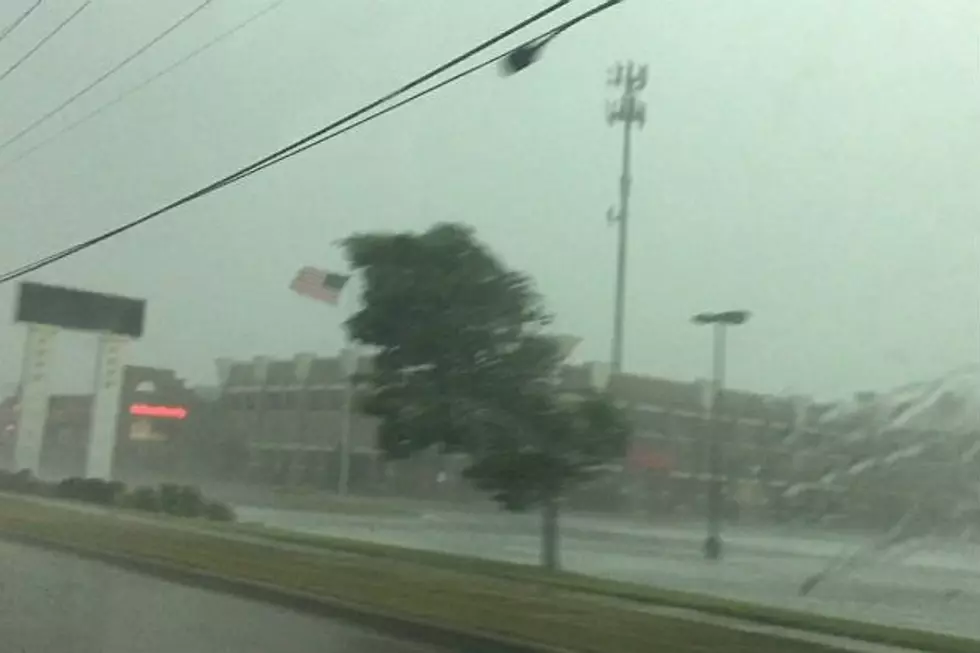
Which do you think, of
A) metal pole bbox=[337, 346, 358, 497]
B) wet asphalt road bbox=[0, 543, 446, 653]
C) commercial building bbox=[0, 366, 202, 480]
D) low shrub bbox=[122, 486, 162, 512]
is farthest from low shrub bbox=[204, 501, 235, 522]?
wet asphalt road bbox=[0, 543, 446, 653]

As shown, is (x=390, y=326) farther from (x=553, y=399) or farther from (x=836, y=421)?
(x=836, y=421)

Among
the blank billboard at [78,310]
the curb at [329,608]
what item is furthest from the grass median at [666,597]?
the blank billboard at [78,310]

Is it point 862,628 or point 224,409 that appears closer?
point 862,628

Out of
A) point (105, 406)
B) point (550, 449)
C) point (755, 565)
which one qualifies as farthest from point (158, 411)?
point (755, 565)

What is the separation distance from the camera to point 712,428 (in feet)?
73.1

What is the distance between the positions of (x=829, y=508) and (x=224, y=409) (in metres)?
19.7

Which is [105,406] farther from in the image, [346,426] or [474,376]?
[474,376]

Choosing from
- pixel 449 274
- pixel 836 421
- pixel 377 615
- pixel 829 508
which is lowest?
pixel 377 615

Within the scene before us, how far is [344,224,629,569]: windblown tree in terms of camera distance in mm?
19828

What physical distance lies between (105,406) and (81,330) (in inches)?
119

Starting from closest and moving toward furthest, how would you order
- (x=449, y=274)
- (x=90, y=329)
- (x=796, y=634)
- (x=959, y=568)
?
(x=796, y=634) → (x=959, y=568) → (x=449, y=274) → (x=90, y=329)

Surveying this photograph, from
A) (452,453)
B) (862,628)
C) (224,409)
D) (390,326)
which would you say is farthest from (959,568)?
(224,409)

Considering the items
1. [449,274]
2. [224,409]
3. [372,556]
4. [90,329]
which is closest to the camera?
[372,556]

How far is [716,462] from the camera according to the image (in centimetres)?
2189
